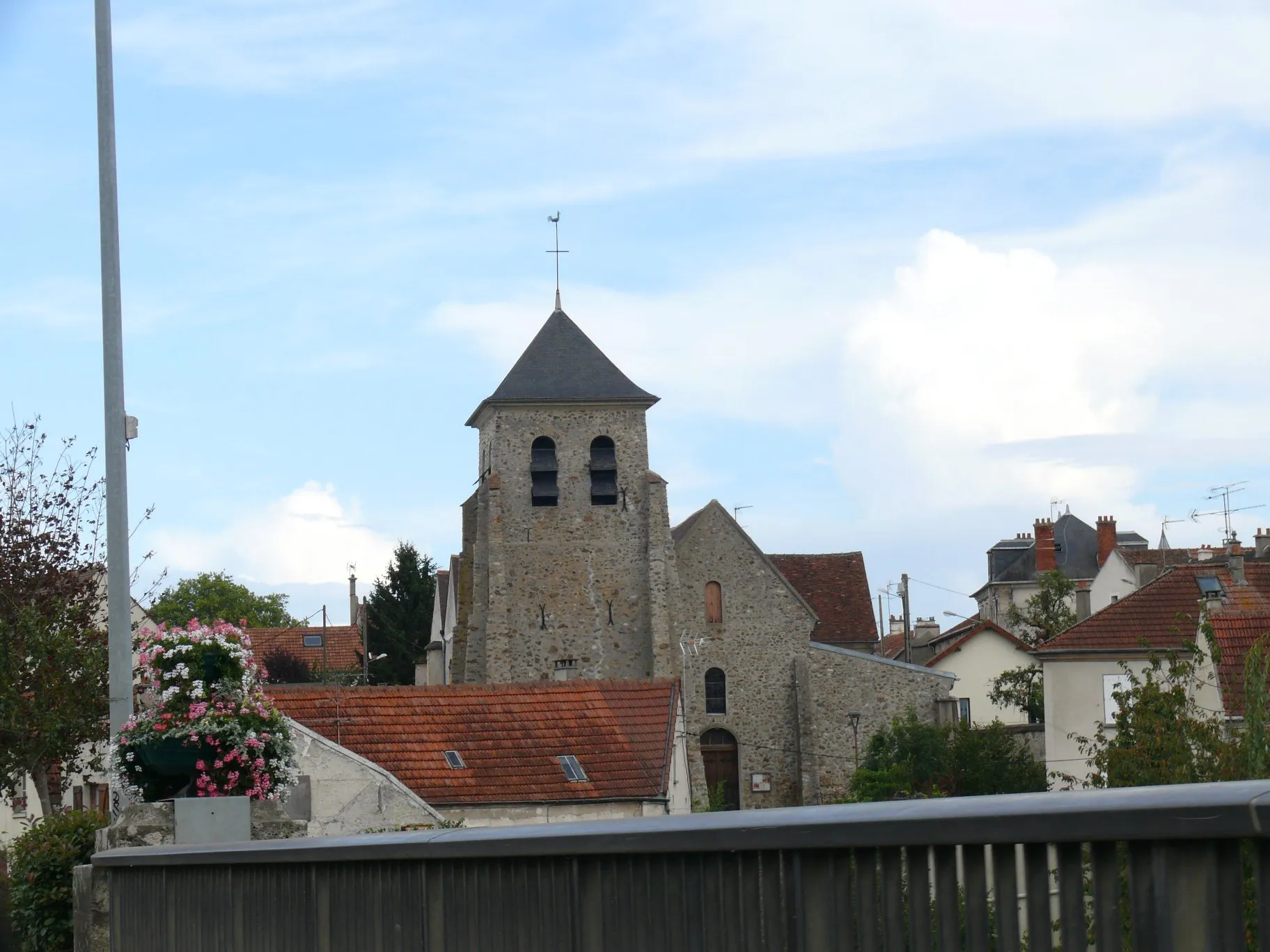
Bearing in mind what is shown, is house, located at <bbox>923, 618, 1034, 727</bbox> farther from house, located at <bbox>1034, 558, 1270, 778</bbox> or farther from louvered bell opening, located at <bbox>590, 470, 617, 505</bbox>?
house, located at <bbox>1034, 558, 1270, 778</bbox>

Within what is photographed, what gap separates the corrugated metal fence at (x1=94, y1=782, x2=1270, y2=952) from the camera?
111 inches

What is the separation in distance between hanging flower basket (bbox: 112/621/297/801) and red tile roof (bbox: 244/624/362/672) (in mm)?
64956

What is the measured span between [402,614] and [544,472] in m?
20.6

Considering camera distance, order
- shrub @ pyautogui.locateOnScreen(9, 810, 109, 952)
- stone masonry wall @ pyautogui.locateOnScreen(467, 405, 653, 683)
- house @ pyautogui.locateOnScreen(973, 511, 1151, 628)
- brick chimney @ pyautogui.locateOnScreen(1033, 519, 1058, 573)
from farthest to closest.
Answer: house @ pyautogui.locateOnScreen(973, 511, 1151, 628) < brick chimney @ pyautogui.locateOnScreen(1033, 519, 1058, 573) < stone masonry wall @ pyautogui.locateOnScreen(467, 405, 653, 683) < shrub @ pyautogui.locateOnScreen(9, 810, 109, 952)

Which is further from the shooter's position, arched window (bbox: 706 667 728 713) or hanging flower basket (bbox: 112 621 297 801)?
arched window (bbox: 706 667 728 713)

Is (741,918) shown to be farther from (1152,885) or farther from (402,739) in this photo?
(402,739)

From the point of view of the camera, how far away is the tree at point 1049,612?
65875 mm

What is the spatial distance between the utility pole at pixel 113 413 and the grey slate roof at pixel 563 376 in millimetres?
43150

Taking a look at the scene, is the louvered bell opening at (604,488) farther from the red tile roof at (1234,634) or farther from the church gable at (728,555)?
the red tile roof at (1234,634)

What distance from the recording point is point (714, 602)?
58.1 m

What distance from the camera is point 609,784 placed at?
31.0m

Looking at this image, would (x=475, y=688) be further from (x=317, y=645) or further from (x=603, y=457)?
(x=317, y=645)

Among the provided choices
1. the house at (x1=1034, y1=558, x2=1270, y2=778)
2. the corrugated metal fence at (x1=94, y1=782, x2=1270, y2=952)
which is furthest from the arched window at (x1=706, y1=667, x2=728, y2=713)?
the corrugated metal fence at (x1=94, y1=782, x2=1270, y2=952)

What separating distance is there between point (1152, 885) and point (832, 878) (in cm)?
92
